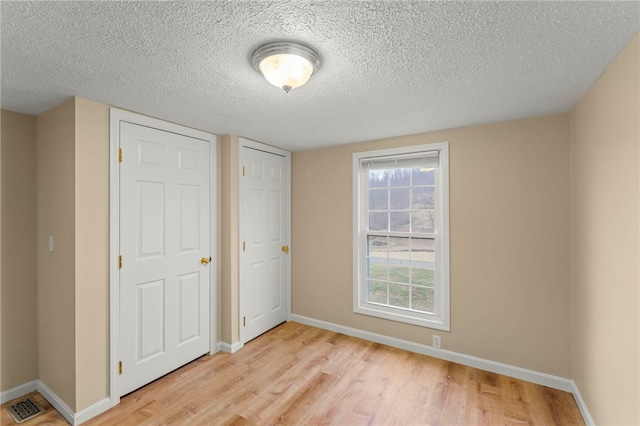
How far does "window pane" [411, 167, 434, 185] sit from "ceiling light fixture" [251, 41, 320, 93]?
1914 mm

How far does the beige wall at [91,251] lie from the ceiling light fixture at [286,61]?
4.66 ft

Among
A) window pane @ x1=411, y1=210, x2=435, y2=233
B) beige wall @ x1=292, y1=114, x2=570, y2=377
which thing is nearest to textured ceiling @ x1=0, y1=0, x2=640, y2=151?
beige wall @ x1=292, y1=114, x2=570, y2=377

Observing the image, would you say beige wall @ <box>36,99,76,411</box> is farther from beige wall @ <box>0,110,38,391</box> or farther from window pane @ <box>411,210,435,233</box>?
window pane @ <box>411,210,435,233</box>

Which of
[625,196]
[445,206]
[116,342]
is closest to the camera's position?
[625,196]

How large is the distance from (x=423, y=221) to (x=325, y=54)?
2.11 meters

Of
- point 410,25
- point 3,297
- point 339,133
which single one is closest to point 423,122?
point 339,133

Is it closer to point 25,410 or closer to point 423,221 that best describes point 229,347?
point 25,410

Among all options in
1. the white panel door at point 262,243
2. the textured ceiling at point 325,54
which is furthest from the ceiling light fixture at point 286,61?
the white panel door at point 262,243

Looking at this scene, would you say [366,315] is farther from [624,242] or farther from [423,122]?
[624,242]

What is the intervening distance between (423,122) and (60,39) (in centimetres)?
248

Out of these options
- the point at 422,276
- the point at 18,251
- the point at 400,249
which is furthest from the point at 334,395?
the point at 18,251

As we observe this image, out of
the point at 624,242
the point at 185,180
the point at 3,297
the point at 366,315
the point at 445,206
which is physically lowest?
the point at 366,315

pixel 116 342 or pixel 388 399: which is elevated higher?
pixel 116 342

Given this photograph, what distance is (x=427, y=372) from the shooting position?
269 cm
